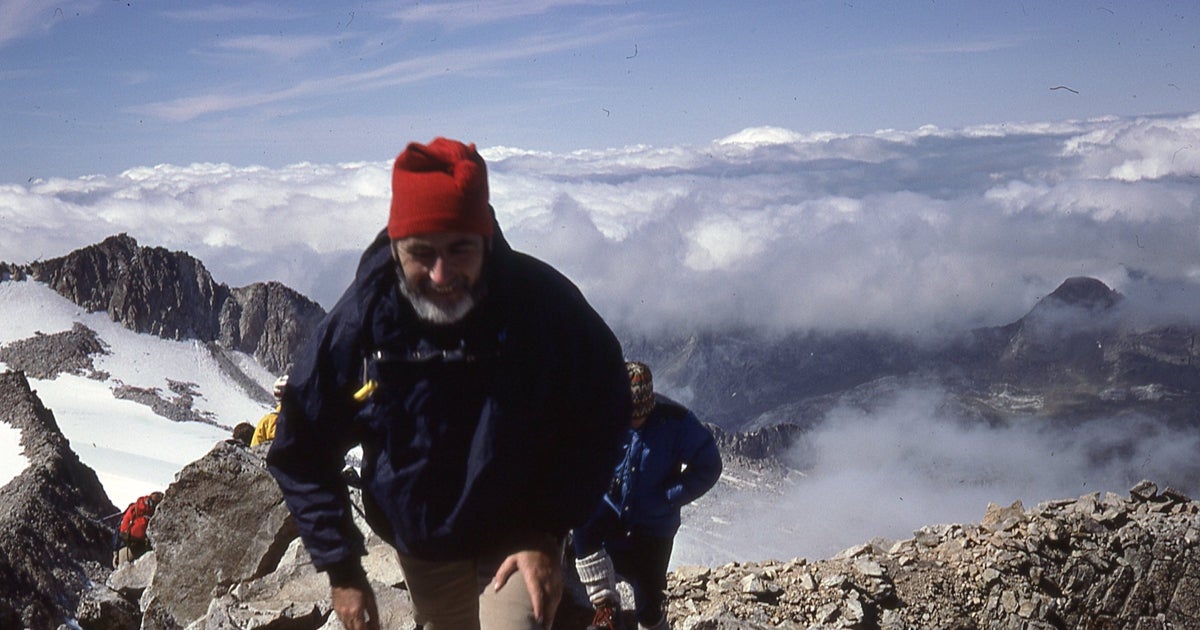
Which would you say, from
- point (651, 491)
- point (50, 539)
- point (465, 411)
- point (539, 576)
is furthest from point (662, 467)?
point (50, 539)

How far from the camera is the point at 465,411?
3.79 metres

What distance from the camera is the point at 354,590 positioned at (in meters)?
4.02

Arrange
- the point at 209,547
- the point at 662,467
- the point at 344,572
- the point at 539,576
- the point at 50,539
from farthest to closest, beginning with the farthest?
the point at 50,539 < the point at 209,547 < the point at 662,467 < the point at 344,572 < the point at 539,576

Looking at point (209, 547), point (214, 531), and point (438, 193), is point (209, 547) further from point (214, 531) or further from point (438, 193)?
point (438, 193)

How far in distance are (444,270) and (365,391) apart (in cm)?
59

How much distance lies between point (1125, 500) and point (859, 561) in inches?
208

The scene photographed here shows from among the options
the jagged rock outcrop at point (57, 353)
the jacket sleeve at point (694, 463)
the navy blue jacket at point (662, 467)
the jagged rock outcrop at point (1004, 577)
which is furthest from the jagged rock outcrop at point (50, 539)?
the jagged rock outcrop at point (57, 353)

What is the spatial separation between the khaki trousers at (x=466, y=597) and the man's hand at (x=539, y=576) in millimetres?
37

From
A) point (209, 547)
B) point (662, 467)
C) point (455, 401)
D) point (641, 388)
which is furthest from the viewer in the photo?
point (209, 547)

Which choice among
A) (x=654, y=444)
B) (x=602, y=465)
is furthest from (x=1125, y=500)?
(x=602, y=465)

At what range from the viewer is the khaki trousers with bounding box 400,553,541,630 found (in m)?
3.96

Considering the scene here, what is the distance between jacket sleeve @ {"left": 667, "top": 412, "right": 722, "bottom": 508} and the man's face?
13.6 ft

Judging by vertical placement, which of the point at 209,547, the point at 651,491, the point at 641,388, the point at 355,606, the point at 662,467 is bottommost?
the point at 209,547

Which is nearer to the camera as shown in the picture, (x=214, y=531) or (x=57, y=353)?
(x=214, y=531)
